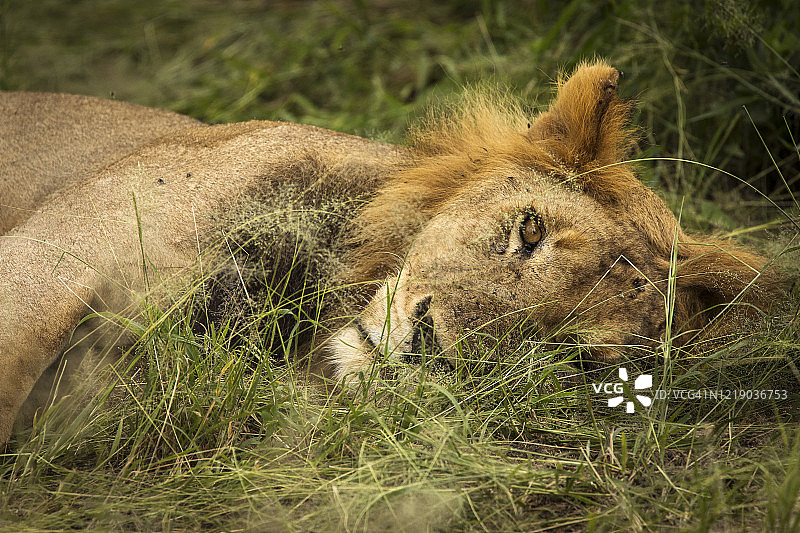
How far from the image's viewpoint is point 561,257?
209cm

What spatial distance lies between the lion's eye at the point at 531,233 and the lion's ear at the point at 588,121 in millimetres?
258

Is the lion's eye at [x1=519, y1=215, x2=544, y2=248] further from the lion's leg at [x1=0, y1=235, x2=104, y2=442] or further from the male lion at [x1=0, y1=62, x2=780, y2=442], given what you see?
the lion's leg at [x1=0, y1=235, x2=104, y2=442]

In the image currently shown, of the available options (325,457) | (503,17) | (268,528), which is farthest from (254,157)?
(503,17)

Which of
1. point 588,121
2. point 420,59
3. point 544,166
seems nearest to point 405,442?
point 544,166

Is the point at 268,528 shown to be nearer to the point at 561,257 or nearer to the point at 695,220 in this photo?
the point at 561,257

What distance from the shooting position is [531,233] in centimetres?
211

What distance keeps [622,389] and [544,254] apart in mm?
422

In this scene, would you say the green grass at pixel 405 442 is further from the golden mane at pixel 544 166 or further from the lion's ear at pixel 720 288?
the golden mane at pixel 544 166

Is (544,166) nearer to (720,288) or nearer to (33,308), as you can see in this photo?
(720,288)

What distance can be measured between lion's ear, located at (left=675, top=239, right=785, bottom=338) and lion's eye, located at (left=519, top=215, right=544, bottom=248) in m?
0.45

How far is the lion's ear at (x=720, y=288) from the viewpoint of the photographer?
2266 millimetres

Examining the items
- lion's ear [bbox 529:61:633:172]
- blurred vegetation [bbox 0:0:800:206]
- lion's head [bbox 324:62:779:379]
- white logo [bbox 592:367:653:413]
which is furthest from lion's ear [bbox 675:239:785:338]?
blurred vegetation [bbox 0:0:800:206]

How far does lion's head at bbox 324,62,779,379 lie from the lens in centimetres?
208

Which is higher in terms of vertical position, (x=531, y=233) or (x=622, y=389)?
(x=531, y=233)
